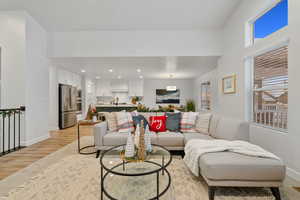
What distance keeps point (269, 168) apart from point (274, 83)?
5.39 ft

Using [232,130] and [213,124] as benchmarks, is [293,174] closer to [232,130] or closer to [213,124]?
[232,130]

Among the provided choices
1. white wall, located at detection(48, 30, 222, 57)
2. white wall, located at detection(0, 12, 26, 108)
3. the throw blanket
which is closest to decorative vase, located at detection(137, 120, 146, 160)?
the throw blanket

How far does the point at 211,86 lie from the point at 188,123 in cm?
347

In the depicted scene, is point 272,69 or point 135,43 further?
Answer: point 135,43

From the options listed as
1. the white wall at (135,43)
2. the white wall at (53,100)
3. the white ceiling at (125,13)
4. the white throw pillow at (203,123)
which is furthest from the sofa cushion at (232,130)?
the white wall at (53,100)

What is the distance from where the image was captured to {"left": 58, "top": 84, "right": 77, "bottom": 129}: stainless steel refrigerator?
5406 millimetres

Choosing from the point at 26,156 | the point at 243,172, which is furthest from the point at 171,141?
the point at 26,156

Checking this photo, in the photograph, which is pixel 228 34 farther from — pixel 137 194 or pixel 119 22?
pixel 137 194

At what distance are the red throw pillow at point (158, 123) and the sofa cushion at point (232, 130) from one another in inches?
41.8

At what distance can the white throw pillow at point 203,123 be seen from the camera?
2.94 m

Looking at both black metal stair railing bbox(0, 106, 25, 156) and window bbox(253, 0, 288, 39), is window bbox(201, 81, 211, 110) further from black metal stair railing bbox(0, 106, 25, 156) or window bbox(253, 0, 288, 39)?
black metal stair railing bbox(0, 106, 25, 156)

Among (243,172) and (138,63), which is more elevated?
(138,63)

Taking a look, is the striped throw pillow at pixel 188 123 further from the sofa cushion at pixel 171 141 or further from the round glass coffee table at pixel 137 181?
the round glass coffee table at pixel 137 181

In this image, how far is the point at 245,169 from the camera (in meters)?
1.56
